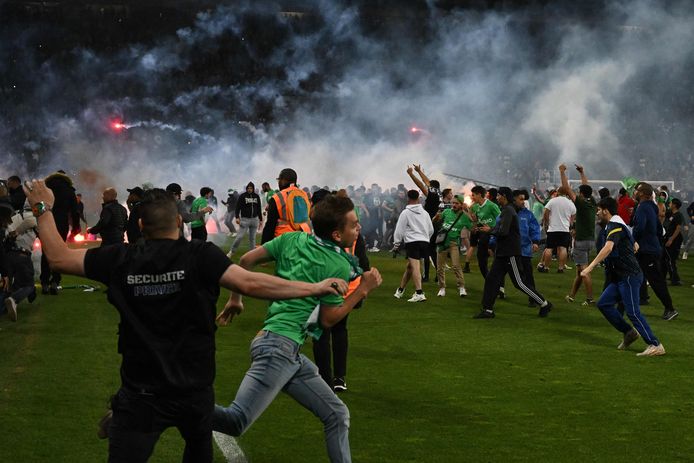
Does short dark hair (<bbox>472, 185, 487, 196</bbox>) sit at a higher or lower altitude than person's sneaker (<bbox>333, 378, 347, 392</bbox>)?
higher

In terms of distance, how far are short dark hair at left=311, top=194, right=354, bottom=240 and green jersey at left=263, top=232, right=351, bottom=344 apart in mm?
110

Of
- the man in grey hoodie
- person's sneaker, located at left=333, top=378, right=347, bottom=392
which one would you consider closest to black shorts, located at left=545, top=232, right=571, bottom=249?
the man in grey hoodie

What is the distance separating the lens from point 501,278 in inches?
531

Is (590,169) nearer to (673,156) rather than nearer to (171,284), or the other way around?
(673,156)

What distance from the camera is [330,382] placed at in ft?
25.6

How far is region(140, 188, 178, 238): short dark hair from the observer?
4059 millimetres

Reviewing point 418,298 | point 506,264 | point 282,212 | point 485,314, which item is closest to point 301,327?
point 282,212

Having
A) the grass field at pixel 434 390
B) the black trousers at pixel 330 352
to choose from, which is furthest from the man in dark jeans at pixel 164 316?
the black trousers at pixel 330 352

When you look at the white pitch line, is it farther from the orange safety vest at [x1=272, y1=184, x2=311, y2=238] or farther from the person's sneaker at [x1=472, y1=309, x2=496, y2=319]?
the person's sneaker at [x1=472, y1=309, x2=496, y2=319]

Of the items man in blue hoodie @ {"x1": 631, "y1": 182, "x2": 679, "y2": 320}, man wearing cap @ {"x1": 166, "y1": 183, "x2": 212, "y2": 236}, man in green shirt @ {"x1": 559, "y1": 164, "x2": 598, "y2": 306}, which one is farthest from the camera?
man in green shirt @ {"x1": 559, "y1": 164, "x2": 598, "y2": 306}

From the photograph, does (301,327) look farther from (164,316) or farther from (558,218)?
(558,218)

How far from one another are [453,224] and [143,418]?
12121 millimetres

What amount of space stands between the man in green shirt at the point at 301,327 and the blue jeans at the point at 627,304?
5.78m

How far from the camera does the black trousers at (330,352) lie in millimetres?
7504
